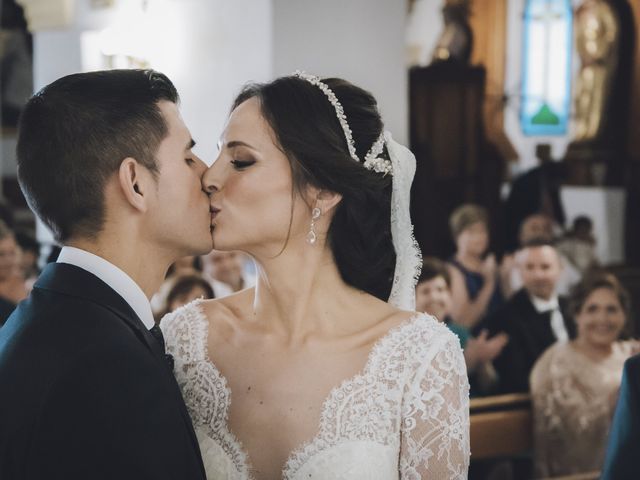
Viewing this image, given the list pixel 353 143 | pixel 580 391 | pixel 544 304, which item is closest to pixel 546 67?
pixel 544 304

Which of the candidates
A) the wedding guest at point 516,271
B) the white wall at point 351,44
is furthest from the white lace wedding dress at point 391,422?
the wedding guest at point 516,271

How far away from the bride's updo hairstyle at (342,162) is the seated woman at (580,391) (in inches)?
99.0

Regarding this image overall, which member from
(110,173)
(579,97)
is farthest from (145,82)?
(579,97)

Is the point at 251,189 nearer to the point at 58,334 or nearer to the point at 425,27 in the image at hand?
the point at 58,334

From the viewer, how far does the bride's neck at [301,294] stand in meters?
2.55

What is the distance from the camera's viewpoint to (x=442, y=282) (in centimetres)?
541

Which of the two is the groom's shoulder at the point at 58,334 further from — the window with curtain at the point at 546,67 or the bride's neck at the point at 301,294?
the window with curtain at the point at 546,67

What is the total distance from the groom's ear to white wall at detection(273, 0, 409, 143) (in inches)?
162

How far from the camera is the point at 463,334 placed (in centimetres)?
557

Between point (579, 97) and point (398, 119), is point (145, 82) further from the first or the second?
point (579, 97)

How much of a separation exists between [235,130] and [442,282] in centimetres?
310

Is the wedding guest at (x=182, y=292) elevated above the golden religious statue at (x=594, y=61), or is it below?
below

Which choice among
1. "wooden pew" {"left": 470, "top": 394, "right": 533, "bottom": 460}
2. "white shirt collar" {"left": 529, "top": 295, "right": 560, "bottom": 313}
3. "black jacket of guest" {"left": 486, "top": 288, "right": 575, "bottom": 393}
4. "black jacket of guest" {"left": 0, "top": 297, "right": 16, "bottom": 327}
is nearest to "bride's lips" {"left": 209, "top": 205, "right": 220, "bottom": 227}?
"black jacket of guest" {"left": 0, "top": 297, "right": 16, "bottom": 327}

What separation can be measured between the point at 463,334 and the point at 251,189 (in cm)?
334
